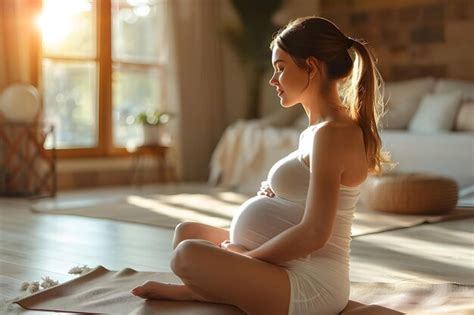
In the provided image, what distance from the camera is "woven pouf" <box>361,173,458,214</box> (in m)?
4.86

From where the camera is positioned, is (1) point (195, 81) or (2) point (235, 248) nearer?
(2) point (235, 248)

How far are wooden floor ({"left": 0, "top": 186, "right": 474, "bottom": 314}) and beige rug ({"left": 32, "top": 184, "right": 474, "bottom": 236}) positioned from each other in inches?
5.6

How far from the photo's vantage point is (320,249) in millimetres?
2156

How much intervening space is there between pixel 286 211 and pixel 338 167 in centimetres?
23

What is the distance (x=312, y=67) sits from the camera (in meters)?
2.12

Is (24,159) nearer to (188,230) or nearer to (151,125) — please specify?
(151,125)

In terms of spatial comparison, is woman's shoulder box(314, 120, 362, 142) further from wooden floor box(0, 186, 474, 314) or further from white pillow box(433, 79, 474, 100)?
white pillow box(433, 79, 474, 100)

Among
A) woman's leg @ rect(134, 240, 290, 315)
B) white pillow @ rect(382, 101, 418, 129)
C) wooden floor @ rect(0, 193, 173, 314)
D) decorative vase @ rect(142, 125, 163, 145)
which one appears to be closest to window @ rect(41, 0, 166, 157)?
decorative vase @ rect(142, 125, 163, 145)

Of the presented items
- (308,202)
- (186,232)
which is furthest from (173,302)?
(308,202)

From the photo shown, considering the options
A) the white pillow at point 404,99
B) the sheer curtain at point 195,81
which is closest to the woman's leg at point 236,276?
the white pillow at point 404,99

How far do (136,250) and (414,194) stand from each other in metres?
2.01

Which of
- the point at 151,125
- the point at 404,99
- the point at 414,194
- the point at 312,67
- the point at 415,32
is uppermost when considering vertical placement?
the point at 415,32

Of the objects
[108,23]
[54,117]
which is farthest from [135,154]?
[108,23]

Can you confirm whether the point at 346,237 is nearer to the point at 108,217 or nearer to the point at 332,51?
the point at 332,51
